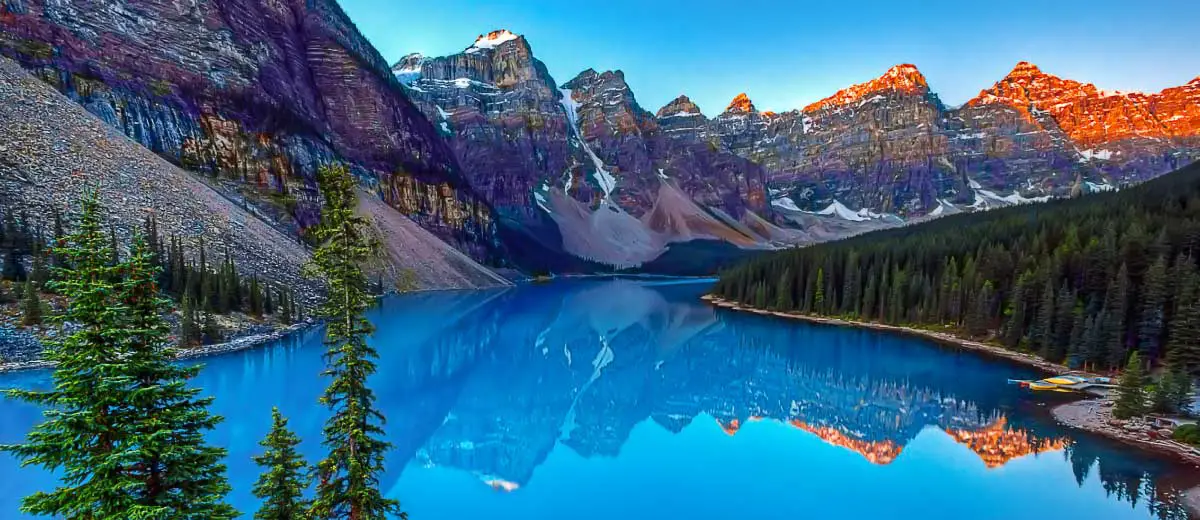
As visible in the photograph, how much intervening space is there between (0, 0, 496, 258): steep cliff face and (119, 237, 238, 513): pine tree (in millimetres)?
85897

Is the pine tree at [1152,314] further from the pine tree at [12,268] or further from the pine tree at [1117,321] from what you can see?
the pine tree at [12,268]

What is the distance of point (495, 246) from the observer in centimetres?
15575

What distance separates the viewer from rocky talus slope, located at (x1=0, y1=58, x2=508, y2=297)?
45.7 m

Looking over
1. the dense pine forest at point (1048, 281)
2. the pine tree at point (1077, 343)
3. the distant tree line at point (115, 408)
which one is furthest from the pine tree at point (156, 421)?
the pine tree at point (1077, 343)

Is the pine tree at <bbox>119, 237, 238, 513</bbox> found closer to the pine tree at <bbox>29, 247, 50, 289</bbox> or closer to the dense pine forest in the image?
the pine tree at <bbox>29, 247, 50, 289</bbox>

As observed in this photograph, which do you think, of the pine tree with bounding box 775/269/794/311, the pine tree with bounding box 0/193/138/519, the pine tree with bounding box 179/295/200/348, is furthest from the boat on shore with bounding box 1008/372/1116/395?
the pine tree with bounding box 179/295/200/348

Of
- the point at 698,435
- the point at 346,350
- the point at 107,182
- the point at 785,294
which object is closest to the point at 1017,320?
the point at 785,294

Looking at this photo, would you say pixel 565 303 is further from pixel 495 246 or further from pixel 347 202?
pixel 347 202

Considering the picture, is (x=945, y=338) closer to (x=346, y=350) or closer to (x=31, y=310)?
(x=346, y=350)

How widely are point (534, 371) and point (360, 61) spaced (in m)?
123

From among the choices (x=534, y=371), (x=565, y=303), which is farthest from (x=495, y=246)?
(x=534, y=371)

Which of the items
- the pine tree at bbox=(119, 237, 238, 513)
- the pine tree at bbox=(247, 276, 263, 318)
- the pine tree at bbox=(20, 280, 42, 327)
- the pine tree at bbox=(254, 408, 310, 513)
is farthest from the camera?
the pine tree at bbox=(247, 276, 263, 318)

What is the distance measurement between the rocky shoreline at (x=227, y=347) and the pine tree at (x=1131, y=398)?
47.2m

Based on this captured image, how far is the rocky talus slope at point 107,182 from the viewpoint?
45.7m
